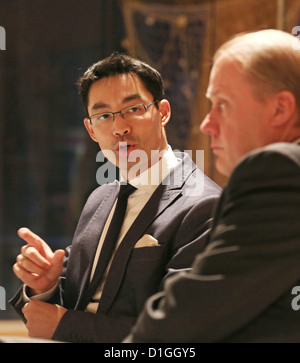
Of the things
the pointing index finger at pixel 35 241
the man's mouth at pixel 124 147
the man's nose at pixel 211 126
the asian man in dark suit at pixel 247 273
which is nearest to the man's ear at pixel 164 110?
the man's mouth at pixel 124 147

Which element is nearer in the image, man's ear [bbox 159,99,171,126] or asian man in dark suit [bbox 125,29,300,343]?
asian man in dark suit [bbox 125,29,300,343]

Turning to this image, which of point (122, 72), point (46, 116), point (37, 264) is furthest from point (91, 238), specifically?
point (46, 116)

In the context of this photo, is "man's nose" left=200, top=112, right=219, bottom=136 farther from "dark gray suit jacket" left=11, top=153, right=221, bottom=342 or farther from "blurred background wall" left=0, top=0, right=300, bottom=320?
"blurred background wall" left=0, top=0, right=300, bottom=320

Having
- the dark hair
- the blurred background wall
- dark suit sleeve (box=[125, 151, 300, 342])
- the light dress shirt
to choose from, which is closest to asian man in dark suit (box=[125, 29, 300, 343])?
dark suit sleeve (box=[125, 151, 300, 342])

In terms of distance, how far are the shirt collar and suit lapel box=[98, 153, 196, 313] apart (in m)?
0.03

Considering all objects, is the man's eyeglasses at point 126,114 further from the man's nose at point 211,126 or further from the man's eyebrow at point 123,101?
the man's nose at point 211,126

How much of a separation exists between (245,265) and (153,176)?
101 cm

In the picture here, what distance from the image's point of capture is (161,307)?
947mm

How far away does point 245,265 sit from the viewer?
900mm

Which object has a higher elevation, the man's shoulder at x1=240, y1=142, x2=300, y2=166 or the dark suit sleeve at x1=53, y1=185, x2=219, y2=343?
the man's shoulder at x1=240, y1=142, x2=300, y2=166

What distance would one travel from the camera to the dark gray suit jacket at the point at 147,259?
161 cm

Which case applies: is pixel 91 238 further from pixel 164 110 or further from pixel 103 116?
pixel 164 110

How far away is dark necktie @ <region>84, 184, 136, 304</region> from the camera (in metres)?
1.75
